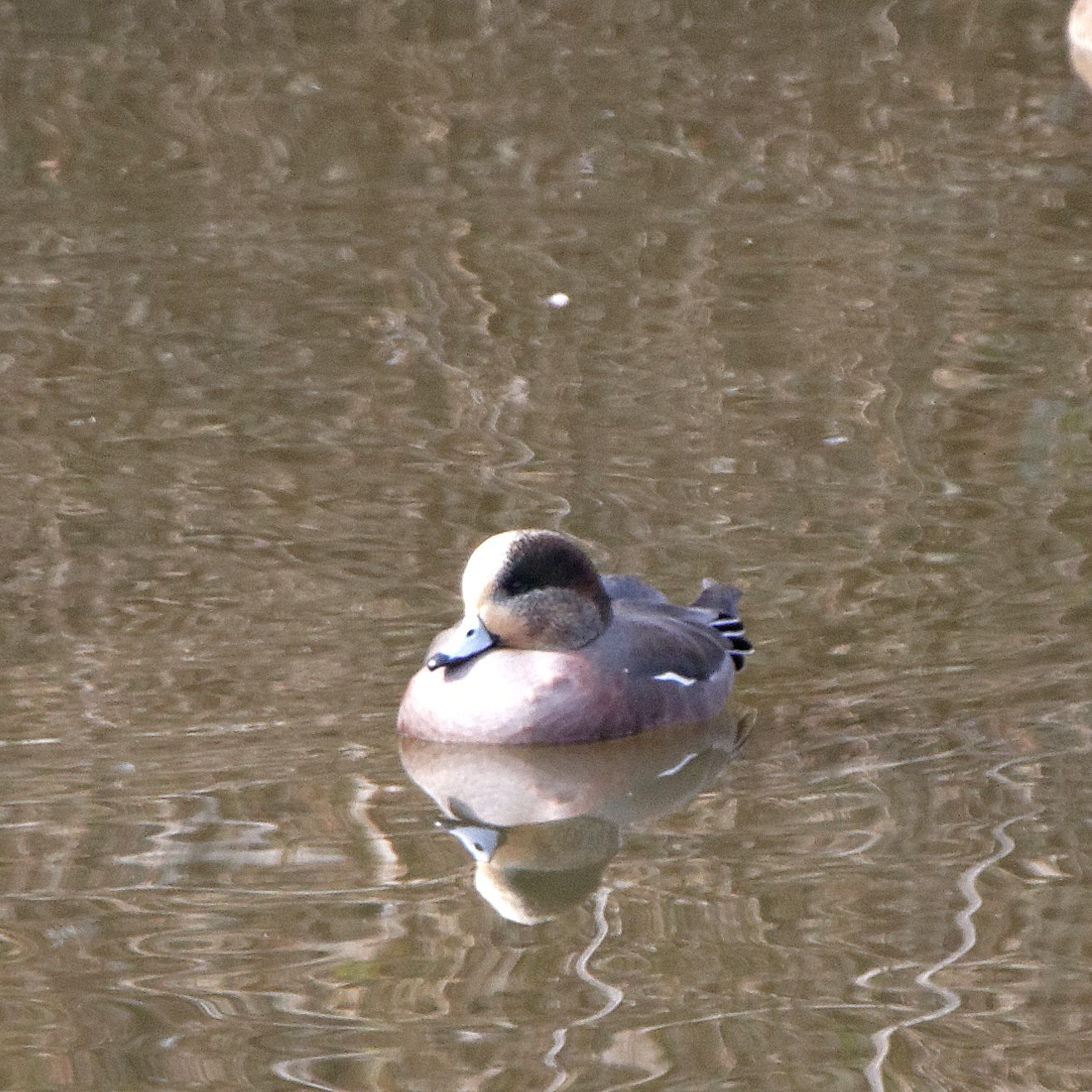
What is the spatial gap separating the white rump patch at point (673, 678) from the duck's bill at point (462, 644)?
503mm

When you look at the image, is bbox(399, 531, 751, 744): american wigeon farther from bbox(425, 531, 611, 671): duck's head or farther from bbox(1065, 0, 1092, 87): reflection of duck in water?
bbox(1065, 0, 1092, 87): reflection of duck in water

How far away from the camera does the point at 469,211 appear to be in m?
11.3

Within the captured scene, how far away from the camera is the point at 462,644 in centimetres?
Result: 657

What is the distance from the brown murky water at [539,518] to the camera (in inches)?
199

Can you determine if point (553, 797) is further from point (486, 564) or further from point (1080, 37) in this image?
point (1080, 37)

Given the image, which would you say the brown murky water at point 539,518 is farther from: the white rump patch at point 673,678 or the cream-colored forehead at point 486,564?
the cream-colored forehead at point 486,564

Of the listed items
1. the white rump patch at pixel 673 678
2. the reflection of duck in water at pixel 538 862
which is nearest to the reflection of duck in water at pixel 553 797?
the reflection of duck in water at pixel 538 862

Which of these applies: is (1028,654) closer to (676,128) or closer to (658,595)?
(658,595)

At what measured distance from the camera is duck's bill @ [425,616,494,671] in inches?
256

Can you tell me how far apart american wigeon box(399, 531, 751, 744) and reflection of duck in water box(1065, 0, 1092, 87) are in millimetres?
7789

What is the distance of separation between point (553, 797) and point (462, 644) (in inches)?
20.7

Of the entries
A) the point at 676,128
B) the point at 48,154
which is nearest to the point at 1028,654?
the point at 676,128

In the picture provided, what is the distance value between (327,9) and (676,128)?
307cm

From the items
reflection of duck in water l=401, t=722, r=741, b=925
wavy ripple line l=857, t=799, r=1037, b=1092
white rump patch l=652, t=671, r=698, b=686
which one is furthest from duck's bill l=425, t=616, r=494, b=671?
wavy ripple line l=857, t=799, r=1037, b=1092
